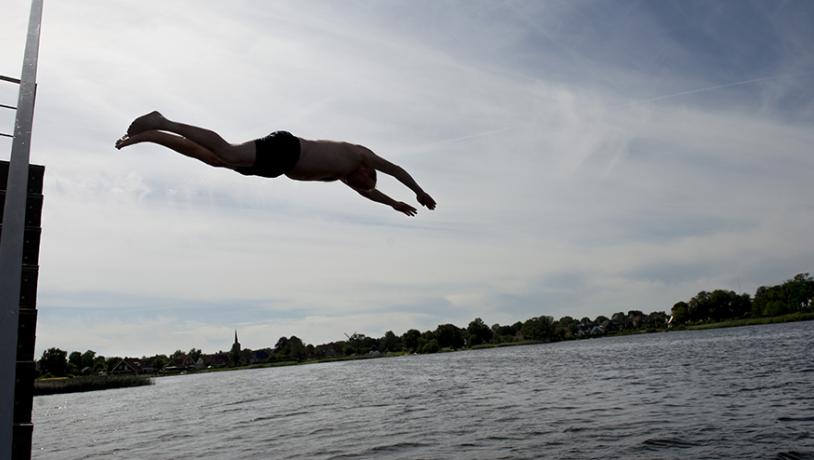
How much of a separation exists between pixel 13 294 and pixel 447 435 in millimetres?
21380

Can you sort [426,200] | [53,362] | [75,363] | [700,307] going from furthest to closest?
[700,307], [75,363], [53,362], [426,200]

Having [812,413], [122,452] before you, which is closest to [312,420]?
[122,452]

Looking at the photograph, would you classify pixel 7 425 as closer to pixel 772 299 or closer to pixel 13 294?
pixel 13 294

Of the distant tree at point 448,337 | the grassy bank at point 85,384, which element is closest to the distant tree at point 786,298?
the distant tree at point 448,337

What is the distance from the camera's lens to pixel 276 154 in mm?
5766

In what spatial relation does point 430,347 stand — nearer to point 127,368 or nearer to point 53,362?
point 127,368

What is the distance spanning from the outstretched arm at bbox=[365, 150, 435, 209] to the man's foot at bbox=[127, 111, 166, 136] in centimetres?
200

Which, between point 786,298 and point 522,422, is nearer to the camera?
point 522,422

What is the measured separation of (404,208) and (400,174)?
0.95 metres

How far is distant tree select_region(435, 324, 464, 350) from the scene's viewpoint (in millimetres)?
195625

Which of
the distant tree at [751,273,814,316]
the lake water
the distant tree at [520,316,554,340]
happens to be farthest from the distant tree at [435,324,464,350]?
the lake water

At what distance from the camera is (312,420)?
1298 inches

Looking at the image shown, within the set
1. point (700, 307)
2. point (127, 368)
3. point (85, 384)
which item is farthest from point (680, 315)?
point (127, 368)

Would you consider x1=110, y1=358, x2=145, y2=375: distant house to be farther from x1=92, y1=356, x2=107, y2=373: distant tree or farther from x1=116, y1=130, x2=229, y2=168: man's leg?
x1=116, y1=130, x2=229, y2=168: man's leg
